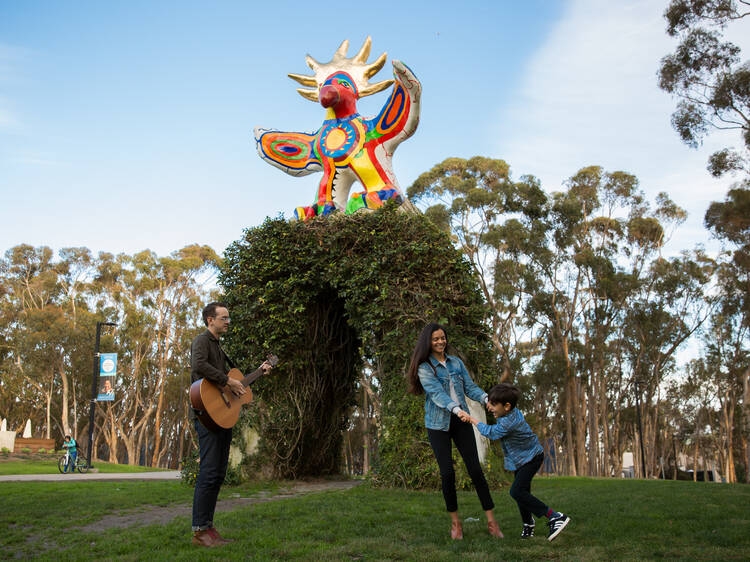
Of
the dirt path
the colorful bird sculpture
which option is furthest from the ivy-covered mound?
the dirt path

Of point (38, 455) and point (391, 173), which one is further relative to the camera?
point (38, 455)

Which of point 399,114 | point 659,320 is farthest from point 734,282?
point 399,114

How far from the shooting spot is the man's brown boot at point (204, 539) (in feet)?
14.6

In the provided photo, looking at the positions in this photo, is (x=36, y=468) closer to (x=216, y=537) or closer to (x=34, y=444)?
(x=34, y=444)

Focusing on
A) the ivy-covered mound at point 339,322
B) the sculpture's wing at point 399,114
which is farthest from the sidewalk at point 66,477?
the sculpture's wing at point 399,114

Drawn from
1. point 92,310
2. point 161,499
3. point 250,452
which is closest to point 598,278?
point 250,452

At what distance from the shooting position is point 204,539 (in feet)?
14.7

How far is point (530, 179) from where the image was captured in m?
25.5

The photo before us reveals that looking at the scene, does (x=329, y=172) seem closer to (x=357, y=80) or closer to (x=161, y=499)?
(x=357, y=80)

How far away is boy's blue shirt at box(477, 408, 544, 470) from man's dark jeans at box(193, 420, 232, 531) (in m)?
2.01

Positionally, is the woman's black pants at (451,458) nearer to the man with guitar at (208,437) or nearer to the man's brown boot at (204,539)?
the man with guitar at (208,437)

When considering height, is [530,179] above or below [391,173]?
above

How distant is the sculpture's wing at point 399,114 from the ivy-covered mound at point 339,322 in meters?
1.73

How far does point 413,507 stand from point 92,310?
120ft
